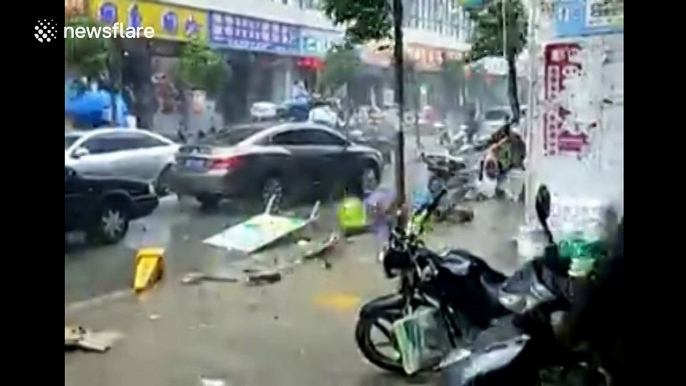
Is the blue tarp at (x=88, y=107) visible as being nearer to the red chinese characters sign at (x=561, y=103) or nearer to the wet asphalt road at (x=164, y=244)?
the wet asphalt road at (x=164, y=244)

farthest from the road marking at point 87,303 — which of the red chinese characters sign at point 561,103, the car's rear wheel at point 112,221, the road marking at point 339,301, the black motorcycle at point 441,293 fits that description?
the red chinese characters sign at point 561,103

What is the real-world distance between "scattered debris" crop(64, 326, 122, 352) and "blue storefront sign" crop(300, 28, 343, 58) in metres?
0.83

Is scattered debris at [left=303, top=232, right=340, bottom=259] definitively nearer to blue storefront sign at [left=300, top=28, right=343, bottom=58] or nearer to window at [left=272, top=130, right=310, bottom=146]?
window at [left=272, top=130, right=310, bottom=146]

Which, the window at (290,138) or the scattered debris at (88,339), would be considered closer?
the scattered debris at (88,339)

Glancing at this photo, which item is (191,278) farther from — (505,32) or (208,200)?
(505,32)

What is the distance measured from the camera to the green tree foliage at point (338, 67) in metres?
2.24

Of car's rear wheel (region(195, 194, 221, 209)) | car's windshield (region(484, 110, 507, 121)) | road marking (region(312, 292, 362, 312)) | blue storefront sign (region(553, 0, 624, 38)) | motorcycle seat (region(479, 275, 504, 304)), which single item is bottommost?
road marking (region(312, 292, 362, 312))

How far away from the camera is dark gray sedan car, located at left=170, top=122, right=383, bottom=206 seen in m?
2.25

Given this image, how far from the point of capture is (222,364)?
2.23 m

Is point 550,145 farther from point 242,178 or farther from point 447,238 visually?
point 242,178

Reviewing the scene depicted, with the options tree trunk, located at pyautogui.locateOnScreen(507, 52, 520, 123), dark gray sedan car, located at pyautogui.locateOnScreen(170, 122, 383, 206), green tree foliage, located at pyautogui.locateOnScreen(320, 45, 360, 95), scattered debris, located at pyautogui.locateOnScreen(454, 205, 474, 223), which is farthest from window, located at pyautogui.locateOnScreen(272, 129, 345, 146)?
tree trunk, located at pyautogui.locateOnScreen(507, 52, 520, 123)

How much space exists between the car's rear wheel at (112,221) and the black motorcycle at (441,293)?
0.63m

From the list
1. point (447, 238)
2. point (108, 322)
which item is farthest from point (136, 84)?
point (447, 238)

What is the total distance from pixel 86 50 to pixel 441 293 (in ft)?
3.43
